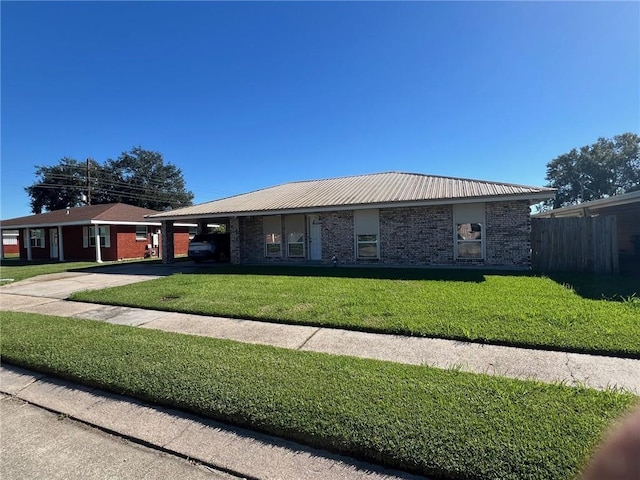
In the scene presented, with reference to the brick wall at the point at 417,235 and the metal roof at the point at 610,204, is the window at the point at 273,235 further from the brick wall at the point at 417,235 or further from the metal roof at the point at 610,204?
the metal roof at the point at 610,204

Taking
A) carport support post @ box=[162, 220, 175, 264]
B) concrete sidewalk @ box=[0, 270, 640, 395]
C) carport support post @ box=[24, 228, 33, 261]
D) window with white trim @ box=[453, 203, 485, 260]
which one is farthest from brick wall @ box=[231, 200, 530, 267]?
carport support post @ box=[24, 228, 33, 261]

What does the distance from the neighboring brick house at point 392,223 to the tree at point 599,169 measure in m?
40.6

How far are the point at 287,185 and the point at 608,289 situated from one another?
57.5 feet

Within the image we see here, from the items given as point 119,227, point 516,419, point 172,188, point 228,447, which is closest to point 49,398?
point 228,447

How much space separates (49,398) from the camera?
4.04 metres

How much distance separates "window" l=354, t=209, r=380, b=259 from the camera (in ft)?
48.2

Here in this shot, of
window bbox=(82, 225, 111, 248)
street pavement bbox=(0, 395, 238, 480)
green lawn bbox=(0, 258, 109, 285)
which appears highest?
window bbox=(82, 225, 111, 248)

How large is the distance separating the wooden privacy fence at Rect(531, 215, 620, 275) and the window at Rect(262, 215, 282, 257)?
1041 centimetres

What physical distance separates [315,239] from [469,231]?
664 cm

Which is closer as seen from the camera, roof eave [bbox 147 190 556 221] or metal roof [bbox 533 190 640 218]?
metal roof [bbox 533 190 640 218]

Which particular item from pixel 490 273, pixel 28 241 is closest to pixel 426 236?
pixel 490 273

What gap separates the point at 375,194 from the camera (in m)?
14.9

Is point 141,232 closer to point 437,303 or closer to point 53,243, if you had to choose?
point 53,243

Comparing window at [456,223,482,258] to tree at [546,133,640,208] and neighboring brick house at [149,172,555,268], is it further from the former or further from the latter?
tree at [546,133,640,208]
